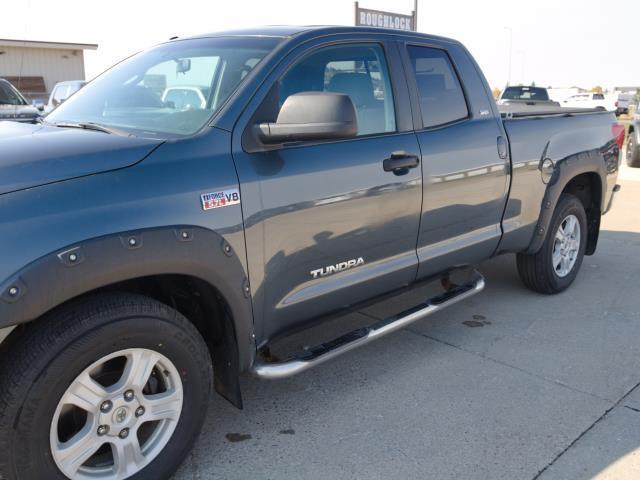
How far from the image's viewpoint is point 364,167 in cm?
303

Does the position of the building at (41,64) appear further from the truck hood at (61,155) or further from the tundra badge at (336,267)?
the tundra badge at (336,267)

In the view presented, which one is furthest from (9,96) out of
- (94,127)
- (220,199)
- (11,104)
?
(220,199)

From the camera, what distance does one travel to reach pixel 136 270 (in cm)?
220

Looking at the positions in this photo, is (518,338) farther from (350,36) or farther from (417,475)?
(350,36)

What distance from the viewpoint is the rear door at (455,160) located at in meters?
3.48

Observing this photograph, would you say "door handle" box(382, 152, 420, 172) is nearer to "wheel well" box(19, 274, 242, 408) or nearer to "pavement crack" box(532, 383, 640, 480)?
"wheel well" box(19, 274, 242, 408)

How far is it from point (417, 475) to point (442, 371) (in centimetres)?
104

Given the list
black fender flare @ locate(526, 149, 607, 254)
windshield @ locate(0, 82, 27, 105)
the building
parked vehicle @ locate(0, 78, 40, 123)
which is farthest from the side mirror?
the building

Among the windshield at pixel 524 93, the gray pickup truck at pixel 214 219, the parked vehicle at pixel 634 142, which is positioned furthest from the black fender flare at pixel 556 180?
the windshield at pixel 524 93

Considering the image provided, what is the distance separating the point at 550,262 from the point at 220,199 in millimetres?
3139

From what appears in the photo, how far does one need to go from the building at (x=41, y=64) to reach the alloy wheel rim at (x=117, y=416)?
74.6 ft

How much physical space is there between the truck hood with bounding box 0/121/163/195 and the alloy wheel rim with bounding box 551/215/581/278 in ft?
11.4

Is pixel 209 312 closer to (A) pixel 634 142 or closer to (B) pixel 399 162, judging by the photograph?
(B) pixel 399 162

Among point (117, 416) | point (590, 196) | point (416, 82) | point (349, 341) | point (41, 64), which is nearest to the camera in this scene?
point (117, 416)
